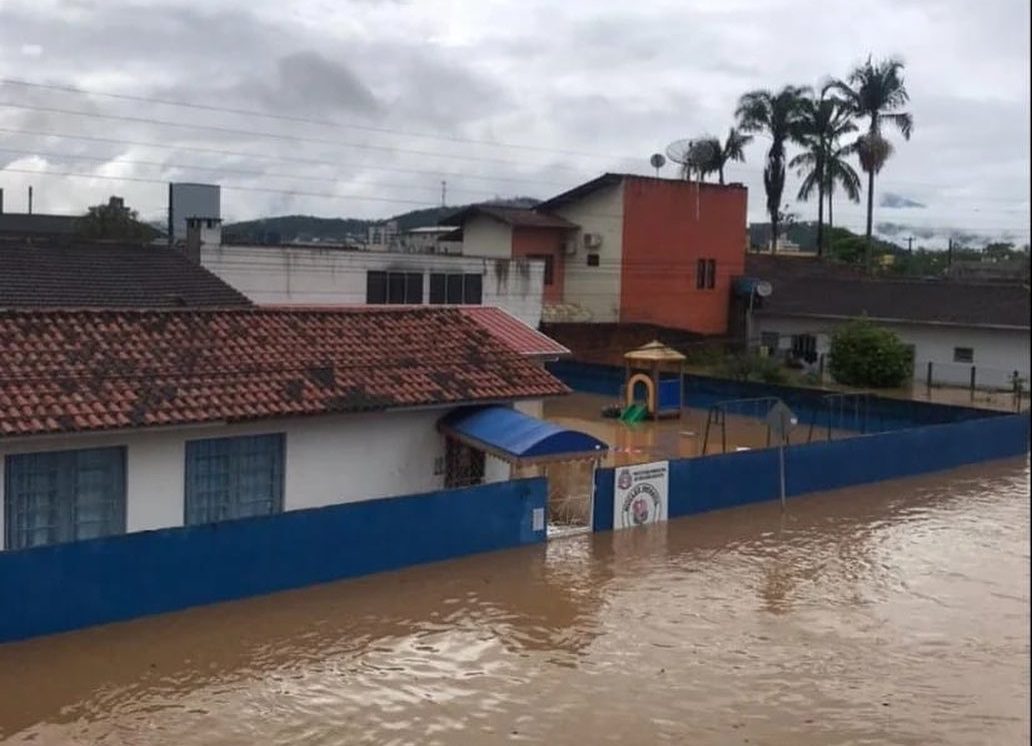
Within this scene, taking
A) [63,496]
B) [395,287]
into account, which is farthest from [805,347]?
[63,496]

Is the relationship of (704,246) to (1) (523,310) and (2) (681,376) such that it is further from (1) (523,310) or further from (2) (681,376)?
(2) (681,376)

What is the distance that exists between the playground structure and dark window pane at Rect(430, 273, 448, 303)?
873cm

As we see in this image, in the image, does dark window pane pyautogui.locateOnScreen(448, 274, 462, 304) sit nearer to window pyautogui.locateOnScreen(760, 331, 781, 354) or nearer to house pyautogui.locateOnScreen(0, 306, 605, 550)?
window pyautogui.locateOnScreen(760, 331, 781, 354)

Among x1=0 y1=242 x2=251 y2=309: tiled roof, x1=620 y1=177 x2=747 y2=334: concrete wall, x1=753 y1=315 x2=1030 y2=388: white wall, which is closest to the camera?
Result: x1=0 y1=242 x2=251 y2=309: tiled roof

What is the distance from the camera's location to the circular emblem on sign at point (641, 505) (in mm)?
19578

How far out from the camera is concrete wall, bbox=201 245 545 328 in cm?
3556

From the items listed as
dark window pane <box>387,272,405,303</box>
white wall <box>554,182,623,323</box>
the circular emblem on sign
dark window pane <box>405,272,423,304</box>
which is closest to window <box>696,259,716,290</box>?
white wall <box>554,182,623,323</box>

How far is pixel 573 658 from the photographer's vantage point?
45.1 ft

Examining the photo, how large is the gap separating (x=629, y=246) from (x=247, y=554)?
32.3 metres

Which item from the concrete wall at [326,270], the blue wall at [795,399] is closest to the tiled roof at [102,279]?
the concrete wall at [326,270]

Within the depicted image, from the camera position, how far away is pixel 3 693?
39.6 feet

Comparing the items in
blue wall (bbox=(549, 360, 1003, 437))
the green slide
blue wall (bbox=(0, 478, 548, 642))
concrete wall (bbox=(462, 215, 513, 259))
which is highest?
concrete wall (bbox=(462, 215, 513, 259))

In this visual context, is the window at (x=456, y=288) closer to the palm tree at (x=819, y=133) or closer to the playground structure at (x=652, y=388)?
the playground structure at (x=652, y=388)

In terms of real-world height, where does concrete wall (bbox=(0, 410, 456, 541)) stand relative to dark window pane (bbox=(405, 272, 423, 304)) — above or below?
below
